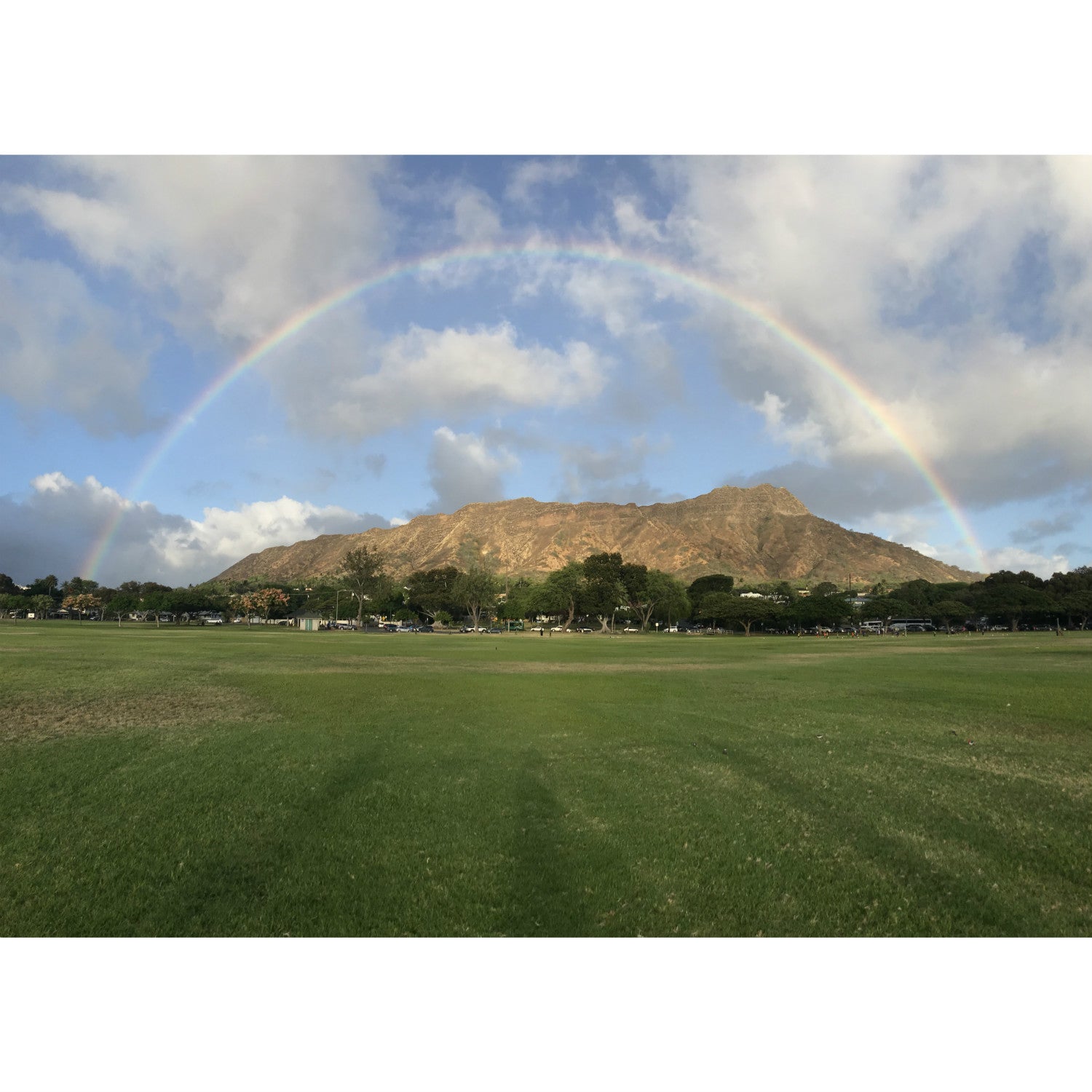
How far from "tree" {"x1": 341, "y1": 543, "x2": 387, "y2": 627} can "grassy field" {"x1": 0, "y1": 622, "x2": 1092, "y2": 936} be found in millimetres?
141224

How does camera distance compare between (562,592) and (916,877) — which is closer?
(916,877)

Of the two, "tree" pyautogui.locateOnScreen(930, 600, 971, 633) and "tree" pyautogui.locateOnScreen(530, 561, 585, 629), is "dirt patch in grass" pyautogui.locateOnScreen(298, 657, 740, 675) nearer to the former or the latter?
"tree" pyautogui.locateOnScreen(530, 561, 585, 629)

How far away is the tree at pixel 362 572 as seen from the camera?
161 m

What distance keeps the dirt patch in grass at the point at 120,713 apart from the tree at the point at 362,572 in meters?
139

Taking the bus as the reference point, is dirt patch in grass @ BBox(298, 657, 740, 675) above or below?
above

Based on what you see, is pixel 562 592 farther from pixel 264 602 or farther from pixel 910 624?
pixel 910 624

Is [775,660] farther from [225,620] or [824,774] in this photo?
[225,620]

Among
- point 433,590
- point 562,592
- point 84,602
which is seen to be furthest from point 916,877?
point 84,602

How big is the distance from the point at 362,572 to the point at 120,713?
148 meters

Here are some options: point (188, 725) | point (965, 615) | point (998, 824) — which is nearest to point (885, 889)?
point (998, 824)

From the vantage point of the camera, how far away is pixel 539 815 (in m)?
10.2

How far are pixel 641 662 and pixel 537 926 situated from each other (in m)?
39.6

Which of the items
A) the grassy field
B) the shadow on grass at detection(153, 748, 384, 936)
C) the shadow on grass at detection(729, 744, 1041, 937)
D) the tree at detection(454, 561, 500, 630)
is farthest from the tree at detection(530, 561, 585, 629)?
the shadow on grass at detection(153, 748, 384, 936)

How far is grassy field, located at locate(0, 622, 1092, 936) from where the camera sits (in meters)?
6.98
